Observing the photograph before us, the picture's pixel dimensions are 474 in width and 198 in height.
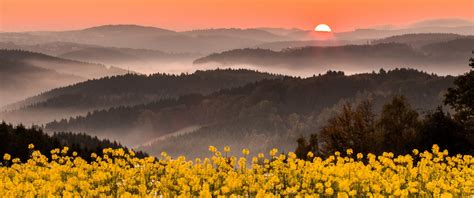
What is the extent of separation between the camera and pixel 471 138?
5631cm

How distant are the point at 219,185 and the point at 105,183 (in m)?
3.64

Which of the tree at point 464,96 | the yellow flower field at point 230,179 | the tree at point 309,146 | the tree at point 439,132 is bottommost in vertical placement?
the tree at point 309,146

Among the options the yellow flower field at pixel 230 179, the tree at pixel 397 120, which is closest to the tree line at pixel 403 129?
the tree at pixel 397 120

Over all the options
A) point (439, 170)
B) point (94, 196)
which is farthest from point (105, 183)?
point (439, 170)

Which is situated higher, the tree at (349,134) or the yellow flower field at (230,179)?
the yellow flower field at (230,179)

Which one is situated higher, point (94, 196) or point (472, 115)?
point (94, 196)

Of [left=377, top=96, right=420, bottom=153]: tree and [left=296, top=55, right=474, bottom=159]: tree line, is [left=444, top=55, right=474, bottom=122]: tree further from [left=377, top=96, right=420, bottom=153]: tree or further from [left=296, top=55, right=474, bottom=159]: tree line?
[left=377, top=96, right=420, bottom=153]: tree

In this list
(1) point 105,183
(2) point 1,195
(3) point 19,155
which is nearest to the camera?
(2) point 1,195

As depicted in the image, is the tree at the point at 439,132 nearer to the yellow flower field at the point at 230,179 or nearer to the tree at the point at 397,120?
the tree at the point at 397,120

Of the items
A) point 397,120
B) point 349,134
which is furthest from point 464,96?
point 397,120

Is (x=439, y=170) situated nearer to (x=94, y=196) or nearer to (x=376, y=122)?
(x=94, y=196)

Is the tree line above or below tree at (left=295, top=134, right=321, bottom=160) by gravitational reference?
above

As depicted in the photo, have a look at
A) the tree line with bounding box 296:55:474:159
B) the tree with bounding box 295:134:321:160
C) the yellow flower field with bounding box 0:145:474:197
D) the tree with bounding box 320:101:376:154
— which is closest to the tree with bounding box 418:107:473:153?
the tree line with bounding box 296:55:474:159

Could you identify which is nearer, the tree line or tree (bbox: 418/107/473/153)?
the tree line
